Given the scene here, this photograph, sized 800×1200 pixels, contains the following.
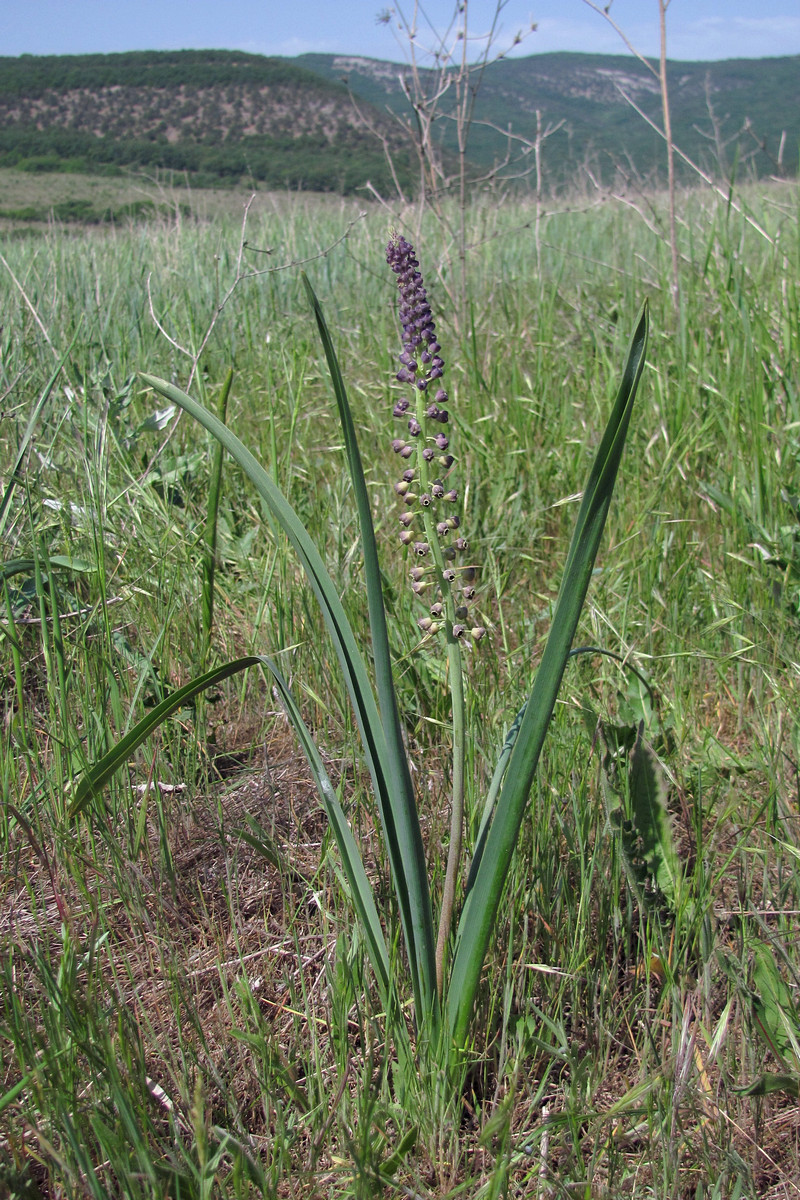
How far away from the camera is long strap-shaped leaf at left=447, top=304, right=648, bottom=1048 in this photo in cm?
70

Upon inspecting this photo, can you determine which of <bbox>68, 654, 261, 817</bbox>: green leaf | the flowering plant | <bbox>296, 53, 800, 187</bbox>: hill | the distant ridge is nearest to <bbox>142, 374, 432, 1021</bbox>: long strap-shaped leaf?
the flowering plant

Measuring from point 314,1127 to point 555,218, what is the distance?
31.7ft

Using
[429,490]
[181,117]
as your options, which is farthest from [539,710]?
[181,117]

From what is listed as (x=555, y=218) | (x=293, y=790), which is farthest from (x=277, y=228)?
(x=293, y=790)

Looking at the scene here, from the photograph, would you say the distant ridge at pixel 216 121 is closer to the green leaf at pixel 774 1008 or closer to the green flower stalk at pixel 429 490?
the green flower stalk at pixel 429 490

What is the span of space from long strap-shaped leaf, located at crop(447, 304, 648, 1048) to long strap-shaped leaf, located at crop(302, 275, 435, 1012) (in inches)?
1.6

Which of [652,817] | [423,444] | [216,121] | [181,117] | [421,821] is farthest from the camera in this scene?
[216,121]

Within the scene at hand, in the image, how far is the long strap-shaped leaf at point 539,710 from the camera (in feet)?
2.30

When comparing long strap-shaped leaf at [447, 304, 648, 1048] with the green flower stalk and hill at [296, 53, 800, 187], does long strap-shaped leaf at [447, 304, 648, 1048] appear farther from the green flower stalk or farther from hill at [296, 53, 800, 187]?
hill at [296, 53, 800, 187]

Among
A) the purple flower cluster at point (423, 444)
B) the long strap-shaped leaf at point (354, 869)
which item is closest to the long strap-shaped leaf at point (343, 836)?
the long strap-shaped leaf at point (354, 869)

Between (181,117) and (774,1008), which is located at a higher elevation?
(181,117)

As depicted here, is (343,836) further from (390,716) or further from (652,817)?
(652,817)

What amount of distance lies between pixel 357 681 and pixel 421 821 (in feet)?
1.73

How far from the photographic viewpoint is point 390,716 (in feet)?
2.65
